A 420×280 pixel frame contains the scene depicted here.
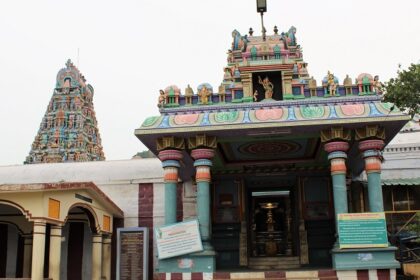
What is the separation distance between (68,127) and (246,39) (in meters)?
28.2

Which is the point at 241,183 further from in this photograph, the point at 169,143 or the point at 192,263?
the point at 192,263

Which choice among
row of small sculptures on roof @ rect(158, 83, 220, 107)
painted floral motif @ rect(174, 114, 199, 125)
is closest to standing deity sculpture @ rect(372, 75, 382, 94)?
row of small sculptures on roof @ rect(158, 83, 220, 107)

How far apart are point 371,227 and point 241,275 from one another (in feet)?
11.3

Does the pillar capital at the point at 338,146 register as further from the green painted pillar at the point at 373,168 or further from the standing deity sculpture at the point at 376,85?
the standing deity sculpture at the point at 376,85

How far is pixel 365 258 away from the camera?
12070 mm

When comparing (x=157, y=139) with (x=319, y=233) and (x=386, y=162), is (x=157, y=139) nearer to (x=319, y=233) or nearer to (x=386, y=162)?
(x=319, y=233)

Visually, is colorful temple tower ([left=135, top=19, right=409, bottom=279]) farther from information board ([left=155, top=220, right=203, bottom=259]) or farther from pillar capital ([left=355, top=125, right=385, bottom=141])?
information board ([left=155, top=220, right=203, bottom=259])

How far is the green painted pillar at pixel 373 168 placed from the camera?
12.7 meters

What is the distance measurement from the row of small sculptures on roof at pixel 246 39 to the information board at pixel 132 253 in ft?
22.0

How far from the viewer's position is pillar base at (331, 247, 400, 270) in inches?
471

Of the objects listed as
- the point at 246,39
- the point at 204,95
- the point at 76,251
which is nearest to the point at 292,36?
the point at 246,39

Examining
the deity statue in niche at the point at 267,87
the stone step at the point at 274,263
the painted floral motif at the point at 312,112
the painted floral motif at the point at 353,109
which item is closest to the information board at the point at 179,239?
the painted floral motif at the point at 312,112

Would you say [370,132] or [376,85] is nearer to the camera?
[370,132]

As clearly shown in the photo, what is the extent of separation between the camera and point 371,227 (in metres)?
12.2
